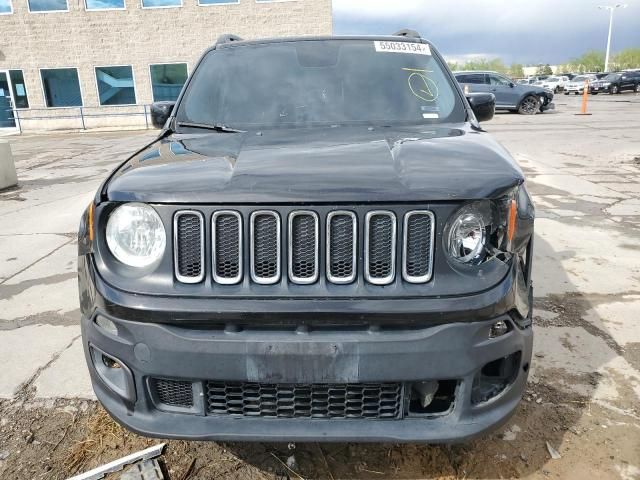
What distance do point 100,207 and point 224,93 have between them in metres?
1.44

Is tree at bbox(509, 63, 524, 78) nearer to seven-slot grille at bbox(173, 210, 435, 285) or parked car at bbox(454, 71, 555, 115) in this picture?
parked car at bbox(454, 71, 555, 115)

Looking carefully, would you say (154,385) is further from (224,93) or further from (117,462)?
(224,93)

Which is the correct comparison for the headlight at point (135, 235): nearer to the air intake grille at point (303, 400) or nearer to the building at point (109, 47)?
the air intake grille at point (303, 400)

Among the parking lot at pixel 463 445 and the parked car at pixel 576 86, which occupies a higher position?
the parking lot at pixel 463 445

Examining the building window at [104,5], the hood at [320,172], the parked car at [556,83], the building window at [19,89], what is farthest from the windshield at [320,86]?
the parked car at [556,83]

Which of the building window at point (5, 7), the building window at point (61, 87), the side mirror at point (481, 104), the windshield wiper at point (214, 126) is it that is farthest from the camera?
the building window at point (61, 87)

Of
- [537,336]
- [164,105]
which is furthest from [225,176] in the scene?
[537,336]

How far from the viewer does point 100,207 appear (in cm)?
184

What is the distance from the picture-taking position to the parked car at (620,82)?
1518 inches

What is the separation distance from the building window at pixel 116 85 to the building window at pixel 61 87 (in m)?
1.03

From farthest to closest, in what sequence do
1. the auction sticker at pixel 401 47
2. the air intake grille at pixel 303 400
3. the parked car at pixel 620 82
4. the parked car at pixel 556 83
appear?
→ the parked car at pixel 556 83 → the parked car at pixel 620 82 → the auction sticker at pixel 401 47 → the air intake grille at pixel 303 400

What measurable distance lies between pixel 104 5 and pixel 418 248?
24853 millimetres

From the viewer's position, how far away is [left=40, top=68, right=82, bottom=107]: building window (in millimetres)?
23141

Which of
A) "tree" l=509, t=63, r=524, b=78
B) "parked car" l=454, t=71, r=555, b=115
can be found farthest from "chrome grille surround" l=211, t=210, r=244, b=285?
"tree" l=509, t=63, r=524, b=78
